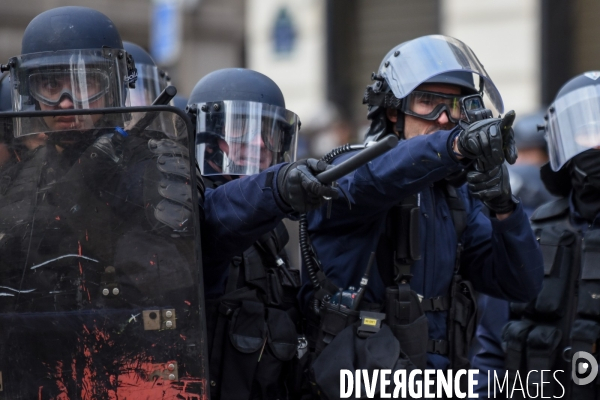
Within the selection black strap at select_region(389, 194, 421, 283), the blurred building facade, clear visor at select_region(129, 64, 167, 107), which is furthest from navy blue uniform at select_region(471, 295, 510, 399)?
the blurred building facade

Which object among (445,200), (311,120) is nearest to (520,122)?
(311,120)

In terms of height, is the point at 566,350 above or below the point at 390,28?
below

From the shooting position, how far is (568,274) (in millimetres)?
3533

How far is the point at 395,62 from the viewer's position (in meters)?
3.39

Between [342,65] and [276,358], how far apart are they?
7.44 metres

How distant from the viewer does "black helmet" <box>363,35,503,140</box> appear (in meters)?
3.24

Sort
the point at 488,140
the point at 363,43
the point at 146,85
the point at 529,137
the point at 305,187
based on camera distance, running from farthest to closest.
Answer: the point at 363,43 → the point at 529,137 → the point at 146,85 → the point at 488,140 → the point at 305,187

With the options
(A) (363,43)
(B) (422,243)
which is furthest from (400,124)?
(A) (363,43)

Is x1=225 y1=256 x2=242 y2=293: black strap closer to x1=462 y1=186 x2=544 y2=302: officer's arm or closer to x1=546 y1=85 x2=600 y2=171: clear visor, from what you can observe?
x1=462 y1=186 x2=544 y2=302: officer's arm

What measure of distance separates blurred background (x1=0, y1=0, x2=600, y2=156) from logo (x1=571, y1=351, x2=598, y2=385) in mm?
5199

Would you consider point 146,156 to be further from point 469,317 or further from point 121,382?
point 469,317

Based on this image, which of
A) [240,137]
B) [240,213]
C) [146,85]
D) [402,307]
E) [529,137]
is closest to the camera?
[240,213]

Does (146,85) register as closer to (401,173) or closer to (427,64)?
(427,64)

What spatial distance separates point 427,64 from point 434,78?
57 mm
